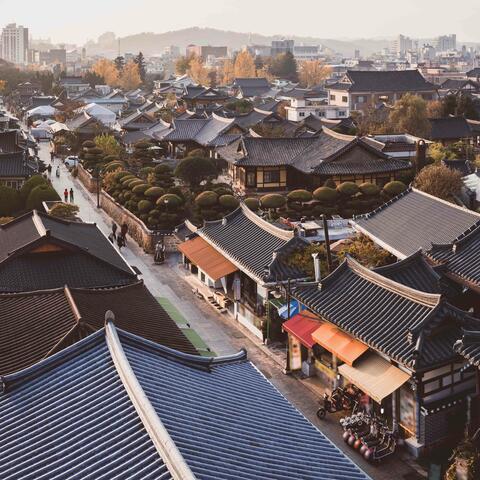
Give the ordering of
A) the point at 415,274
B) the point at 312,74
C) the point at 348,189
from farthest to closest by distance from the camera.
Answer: the point at 312,74, the point at 348,189, the point at 415,274

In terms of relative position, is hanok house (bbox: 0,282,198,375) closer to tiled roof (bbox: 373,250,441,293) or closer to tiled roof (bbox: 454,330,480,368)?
tiled roof (bbox: 454,330,480,368)

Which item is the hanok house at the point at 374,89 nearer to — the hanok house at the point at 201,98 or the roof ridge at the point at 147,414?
the hanok house at the point at 201,98

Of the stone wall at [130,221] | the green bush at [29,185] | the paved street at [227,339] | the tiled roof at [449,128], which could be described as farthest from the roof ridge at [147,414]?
the tiled roof at [449,128]

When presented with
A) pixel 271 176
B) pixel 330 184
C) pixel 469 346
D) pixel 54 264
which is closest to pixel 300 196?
pixel 330 184

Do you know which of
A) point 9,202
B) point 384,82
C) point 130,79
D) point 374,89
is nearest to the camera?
point 9,202

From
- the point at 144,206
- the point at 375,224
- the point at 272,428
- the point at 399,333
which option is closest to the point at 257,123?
the point at 144,206

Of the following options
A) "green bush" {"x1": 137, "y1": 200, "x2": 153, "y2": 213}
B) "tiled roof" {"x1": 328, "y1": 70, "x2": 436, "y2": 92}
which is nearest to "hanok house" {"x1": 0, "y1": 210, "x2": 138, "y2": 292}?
"green bush" {"x1": 137, "y1": 200, "x2": 153, "y2": 213}

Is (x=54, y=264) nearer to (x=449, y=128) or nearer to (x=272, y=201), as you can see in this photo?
(x=272, y=201)
